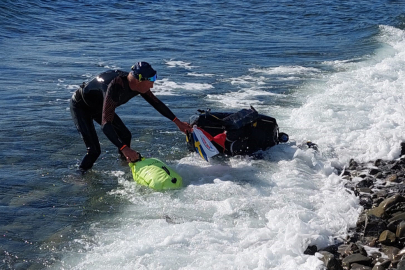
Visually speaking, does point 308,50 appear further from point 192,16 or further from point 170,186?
point 170,186

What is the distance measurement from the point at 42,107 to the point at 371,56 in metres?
11.2

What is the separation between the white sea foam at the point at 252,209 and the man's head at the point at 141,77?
144cm

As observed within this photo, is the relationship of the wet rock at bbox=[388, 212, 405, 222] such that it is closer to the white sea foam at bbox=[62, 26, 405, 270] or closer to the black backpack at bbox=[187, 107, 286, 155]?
the white sea foam at bbox=[62, 26, 405, 270]

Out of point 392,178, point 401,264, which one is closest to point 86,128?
point 392,178

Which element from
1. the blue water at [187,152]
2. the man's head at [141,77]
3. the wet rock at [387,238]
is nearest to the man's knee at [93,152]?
the blue water at [187,152]

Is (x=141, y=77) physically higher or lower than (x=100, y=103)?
higher

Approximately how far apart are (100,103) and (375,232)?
14.1ft

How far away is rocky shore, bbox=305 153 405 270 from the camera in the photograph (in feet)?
18.2

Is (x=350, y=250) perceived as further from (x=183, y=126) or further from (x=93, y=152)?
(x=93, y=152)

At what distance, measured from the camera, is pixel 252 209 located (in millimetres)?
6867

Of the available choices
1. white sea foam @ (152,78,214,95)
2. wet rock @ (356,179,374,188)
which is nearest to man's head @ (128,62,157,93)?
wet rock @ (356,179,374,188)

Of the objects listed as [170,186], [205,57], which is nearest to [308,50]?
[205,57]

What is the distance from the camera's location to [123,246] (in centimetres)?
599

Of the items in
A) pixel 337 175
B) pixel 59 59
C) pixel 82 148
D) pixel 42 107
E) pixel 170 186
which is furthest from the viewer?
pixel 59 59
